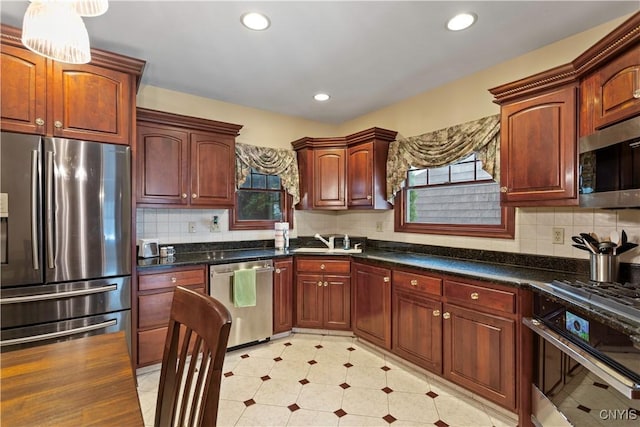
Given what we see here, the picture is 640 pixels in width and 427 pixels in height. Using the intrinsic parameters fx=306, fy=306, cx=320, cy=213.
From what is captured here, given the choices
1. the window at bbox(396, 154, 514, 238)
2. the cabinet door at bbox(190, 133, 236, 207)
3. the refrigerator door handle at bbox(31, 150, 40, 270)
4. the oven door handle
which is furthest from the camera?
the cabinet door at bbox(190, 133, 236, 207)

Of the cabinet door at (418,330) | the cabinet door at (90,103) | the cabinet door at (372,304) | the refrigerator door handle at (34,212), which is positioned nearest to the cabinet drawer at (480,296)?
the cabinet door at (418,330)

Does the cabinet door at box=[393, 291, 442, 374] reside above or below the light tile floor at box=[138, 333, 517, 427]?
above

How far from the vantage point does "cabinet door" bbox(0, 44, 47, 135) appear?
1.86 metres

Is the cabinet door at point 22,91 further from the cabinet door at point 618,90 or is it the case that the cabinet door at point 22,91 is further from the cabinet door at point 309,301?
the cabinet door at point 618,90

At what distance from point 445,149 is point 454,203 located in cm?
54

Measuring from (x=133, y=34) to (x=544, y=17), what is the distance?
2.79 meters

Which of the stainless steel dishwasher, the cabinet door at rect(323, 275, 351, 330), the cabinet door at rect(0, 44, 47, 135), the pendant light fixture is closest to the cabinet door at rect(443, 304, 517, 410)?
the cabinet door at rect(323, 275, 351, 330)

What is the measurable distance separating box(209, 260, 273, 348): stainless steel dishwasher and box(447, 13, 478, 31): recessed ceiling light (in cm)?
248

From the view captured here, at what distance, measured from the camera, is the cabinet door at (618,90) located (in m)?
1.50

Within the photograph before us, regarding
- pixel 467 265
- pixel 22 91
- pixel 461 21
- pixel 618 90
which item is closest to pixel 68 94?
pixel 22 91

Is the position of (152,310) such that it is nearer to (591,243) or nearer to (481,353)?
→ (481,353)

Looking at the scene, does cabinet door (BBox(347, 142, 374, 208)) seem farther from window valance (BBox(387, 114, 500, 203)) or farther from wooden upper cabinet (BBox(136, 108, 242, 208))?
wooden upper cabinet (BBox(136, 108, 242, 208))

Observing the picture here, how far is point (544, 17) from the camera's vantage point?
1988 millimetres

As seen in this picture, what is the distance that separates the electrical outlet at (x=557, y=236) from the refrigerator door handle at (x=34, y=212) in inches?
138
